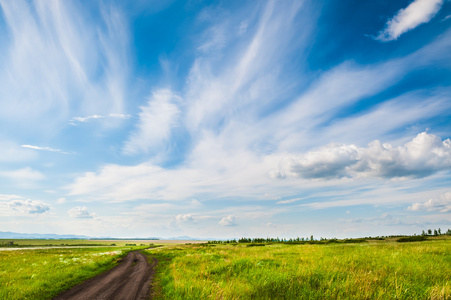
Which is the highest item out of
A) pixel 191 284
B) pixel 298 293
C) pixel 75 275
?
pixel 298 293

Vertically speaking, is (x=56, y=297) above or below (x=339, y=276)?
below

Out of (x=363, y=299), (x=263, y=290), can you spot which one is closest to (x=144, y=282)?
(x=263, y=290)

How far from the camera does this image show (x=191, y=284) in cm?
1167

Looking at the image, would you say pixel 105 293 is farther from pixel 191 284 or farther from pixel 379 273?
pixel 379 273

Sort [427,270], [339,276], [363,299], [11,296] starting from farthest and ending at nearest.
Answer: [11,296]
[427,270]
[339,276]
[363,299]

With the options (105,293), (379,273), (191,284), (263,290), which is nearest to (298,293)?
(263,290)

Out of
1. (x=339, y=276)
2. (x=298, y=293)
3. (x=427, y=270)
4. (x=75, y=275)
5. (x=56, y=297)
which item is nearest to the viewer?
(x=298, y=293)

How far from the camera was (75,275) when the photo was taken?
1938 centimetres

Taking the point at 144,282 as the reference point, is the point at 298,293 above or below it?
above

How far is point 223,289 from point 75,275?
17520 mm

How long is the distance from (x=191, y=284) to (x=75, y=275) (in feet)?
47.9

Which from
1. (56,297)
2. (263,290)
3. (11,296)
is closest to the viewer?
(263,290)

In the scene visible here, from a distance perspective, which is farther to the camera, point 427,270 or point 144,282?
point 144,282

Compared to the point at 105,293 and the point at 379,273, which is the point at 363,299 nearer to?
the point at 379,273
